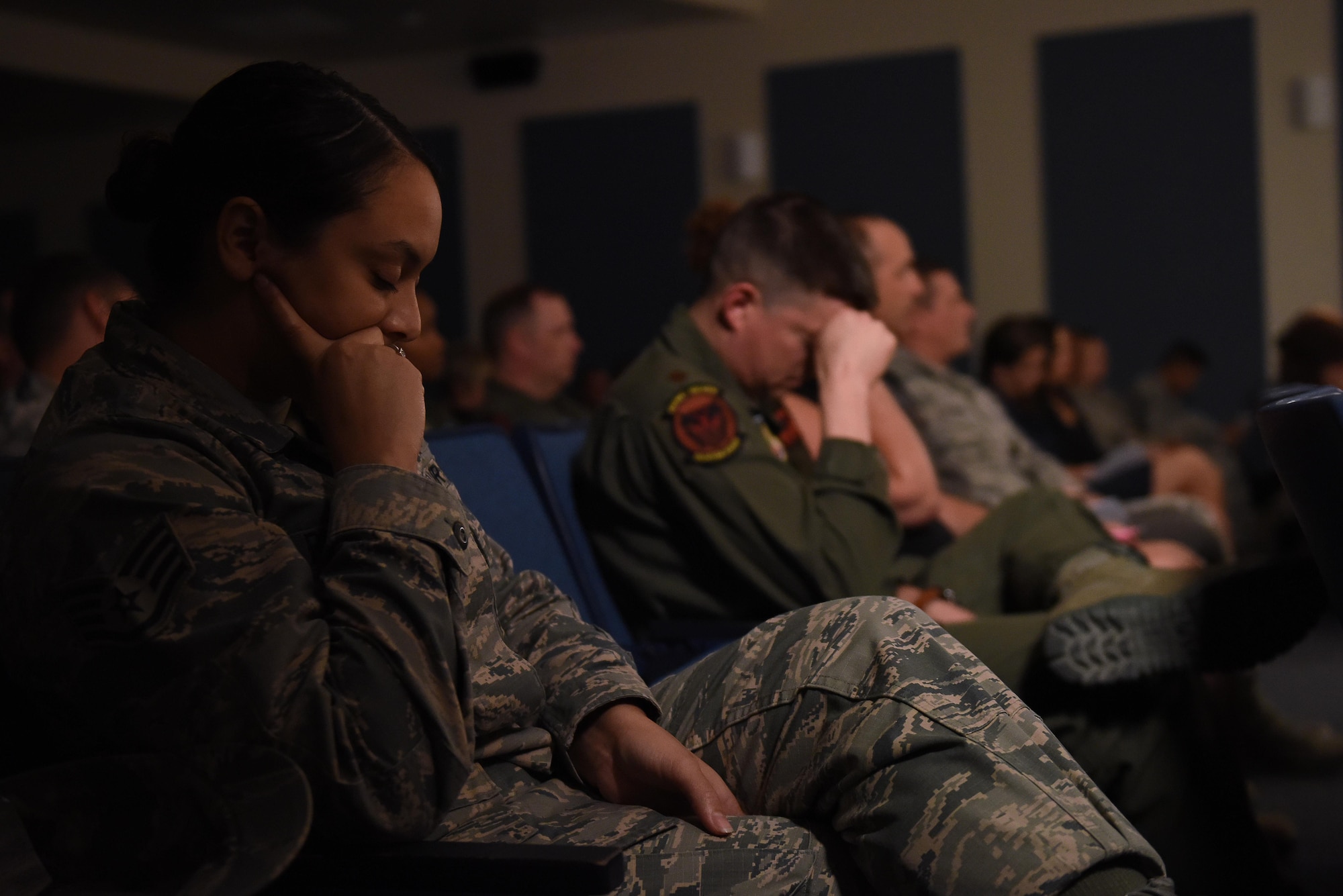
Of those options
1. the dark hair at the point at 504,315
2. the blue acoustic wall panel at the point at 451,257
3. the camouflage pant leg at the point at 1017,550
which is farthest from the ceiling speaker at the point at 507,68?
the camouflage pant leg at the point at 1017,550

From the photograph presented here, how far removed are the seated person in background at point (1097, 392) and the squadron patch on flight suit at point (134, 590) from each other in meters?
5.67

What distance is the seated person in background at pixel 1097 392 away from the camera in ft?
21.1

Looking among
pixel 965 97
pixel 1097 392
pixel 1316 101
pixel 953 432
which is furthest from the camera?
pixel 965 97

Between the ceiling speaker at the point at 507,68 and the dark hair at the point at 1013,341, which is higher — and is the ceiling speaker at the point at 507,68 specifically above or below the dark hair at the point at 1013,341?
above

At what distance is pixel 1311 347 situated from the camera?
3.53 m

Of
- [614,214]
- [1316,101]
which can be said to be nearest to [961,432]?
[1316,101]

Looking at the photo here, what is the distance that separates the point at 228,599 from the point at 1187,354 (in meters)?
6.55

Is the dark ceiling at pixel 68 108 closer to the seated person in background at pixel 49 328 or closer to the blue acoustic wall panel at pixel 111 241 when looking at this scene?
the blue acoustic wall panel at pixel 111 241

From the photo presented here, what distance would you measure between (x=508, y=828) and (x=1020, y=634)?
0.83m

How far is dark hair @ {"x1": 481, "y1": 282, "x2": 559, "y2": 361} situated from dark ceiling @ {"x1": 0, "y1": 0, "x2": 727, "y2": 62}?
2.76 m

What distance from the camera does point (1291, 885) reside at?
1902 mm

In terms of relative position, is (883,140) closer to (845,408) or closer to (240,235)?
(845,408)

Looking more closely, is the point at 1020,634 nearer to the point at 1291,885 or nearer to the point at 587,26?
the point at 1291,885

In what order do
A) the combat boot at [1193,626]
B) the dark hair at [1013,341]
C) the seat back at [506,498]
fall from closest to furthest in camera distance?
1. the combat boot at [1193,626]
2. the seat back at [506,498]
3. the dark hair at [1013,341]
